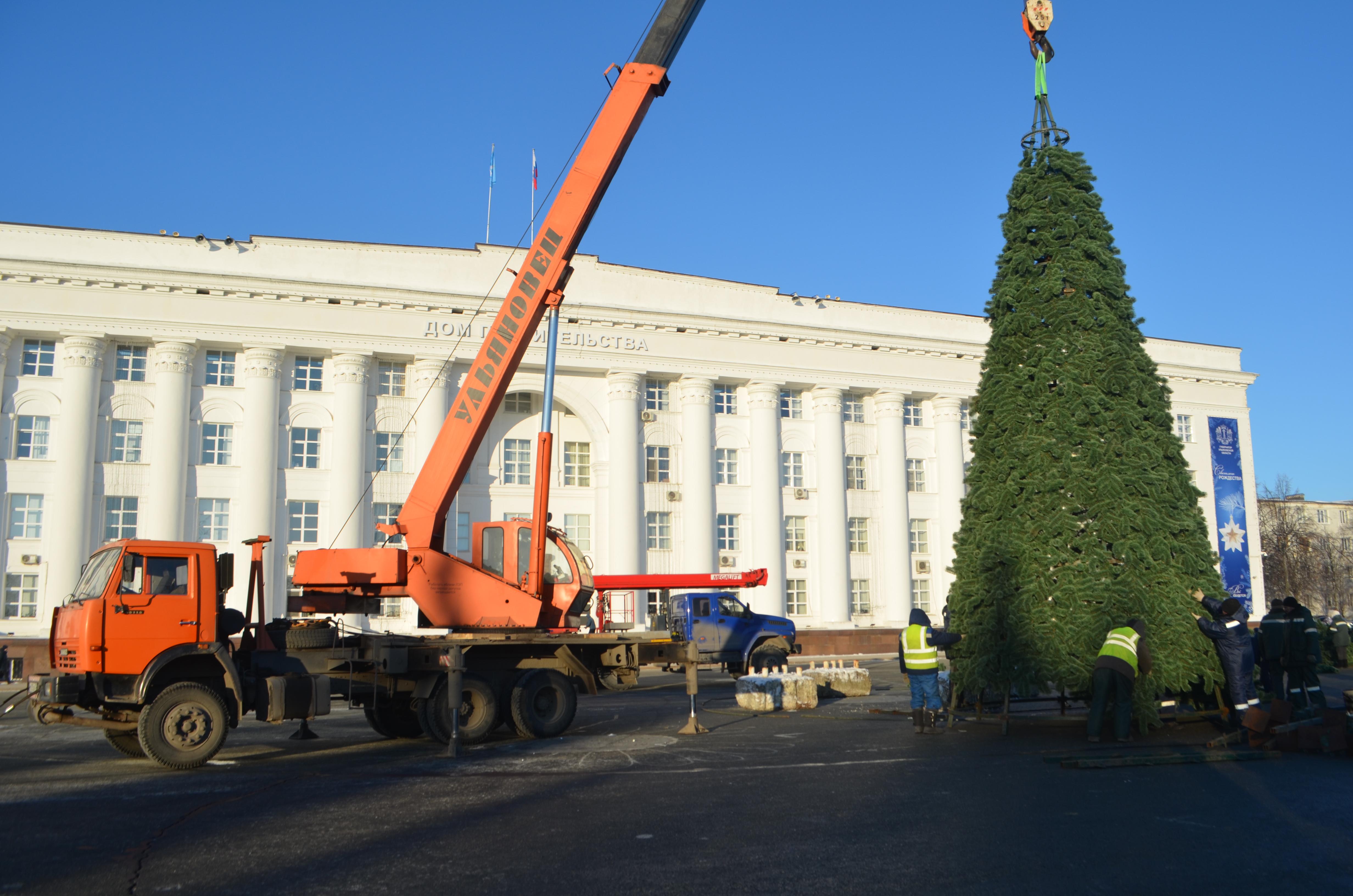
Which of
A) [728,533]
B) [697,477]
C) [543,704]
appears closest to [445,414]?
[697,477]

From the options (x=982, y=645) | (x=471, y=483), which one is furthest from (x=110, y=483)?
(x=982, y=645)

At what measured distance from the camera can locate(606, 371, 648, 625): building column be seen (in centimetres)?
3797

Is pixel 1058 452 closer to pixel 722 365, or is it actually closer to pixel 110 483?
pixel 722 365

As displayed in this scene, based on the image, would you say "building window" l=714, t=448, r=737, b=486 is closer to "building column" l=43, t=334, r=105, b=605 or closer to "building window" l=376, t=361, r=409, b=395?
"building window" l=376, t=361, r=409, b=395

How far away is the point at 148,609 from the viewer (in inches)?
455

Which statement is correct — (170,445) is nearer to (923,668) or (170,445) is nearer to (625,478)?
(625,478)

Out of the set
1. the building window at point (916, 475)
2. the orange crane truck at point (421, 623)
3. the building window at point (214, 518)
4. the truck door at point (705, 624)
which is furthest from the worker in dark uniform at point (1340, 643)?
the building window at point (214, 518)

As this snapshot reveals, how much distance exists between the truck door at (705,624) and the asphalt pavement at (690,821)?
12.1 meters

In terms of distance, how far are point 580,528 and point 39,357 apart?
63.9 feet

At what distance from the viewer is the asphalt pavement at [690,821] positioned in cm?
630

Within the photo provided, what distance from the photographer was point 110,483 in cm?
3372

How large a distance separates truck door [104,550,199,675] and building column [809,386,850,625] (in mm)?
31687

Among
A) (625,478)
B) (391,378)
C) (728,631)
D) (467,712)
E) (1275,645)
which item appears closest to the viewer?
(467,712)

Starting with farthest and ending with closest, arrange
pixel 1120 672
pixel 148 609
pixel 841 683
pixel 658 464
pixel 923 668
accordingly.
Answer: pixel 658 464 → pixel 841 683 → pixel 923 668 → pixel 1120 672 → pixel 148 609
